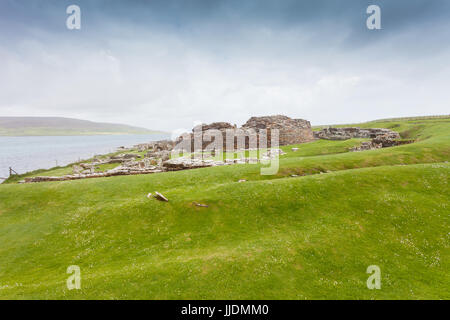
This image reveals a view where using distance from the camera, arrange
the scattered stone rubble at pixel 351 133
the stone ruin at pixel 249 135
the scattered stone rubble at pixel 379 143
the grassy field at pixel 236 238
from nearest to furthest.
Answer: the grassy field at pixel 236 238 < the scattered stone rubble at pixel 379 143 < the stone ruin at pixel 249 135 < the scattered stone rubble at pixel 351 133

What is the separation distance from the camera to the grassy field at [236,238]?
11672 mm

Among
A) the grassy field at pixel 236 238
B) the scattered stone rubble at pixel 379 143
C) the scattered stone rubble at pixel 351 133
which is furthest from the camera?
the scattered stone rubble at pixel 351 133

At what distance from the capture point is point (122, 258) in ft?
48.0

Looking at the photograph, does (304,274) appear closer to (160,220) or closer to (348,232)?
(348,232)

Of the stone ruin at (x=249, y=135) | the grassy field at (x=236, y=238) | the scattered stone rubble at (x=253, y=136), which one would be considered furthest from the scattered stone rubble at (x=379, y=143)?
the grassy field at (x=236, y=238)

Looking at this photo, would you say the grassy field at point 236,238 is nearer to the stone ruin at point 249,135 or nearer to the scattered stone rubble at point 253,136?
the scattered stone rubble at point 253,136

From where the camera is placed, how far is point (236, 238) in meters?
16.0

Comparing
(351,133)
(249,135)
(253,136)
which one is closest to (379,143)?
(351,133)

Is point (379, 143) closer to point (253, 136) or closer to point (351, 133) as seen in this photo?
point (351, 133)

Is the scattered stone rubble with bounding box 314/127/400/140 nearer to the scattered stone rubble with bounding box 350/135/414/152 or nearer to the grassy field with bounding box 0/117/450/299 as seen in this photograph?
the scattered stone rubble with bounding box 350/135/414/152

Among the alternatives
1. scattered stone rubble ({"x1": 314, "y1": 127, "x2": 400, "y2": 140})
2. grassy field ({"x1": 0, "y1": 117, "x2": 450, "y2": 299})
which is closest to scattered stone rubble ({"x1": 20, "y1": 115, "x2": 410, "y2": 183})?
scattered stone rubble ({"x1": 314, "y1": 127, "x2": 400, "y2": 140})

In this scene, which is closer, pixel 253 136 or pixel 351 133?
pixel 253 136
